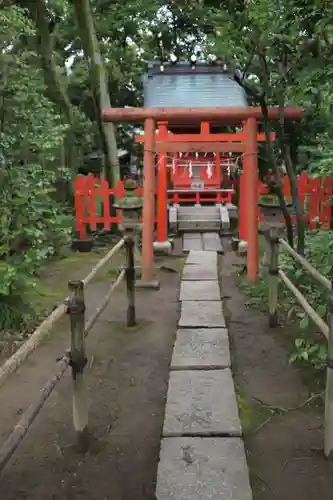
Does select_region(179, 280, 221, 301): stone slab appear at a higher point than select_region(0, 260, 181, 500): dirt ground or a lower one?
higher

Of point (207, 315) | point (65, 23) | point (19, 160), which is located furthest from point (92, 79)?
point (207, 315)

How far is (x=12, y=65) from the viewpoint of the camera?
16.1 ft

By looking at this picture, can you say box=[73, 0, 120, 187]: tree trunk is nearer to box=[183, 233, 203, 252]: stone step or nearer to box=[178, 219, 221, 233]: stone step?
box=[178, 219, 221, 233]: stone step

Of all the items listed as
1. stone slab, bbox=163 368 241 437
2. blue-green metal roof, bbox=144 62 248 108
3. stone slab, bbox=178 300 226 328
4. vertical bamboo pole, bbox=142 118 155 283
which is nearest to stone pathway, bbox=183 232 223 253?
vertical bamboo pole, bbox=142 118 155 283

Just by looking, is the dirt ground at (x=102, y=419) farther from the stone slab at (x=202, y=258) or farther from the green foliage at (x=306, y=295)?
the stone slab at (x=202, y=258)

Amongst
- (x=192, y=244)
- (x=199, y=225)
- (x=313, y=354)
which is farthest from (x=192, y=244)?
(x=313, y=354)

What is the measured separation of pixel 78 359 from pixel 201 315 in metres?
2.36

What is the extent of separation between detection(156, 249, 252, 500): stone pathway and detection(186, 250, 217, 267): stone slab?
287 centimetres

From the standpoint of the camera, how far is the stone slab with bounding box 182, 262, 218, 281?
6.69 m

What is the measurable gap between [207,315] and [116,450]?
2304 millimetres

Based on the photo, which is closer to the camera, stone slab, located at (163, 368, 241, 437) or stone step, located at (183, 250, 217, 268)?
stone slab, located at (163, 368, 241, 437)

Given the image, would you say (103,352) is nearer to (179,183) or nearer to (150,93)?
(179,183)

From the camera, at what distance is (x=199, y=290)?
19.7 feet

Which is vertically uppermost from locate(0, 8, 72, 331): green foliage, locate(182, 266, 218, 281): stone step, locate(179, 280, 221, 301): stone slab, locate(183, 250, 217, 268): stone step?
locate(0, 8, 72, 331): green foliage
